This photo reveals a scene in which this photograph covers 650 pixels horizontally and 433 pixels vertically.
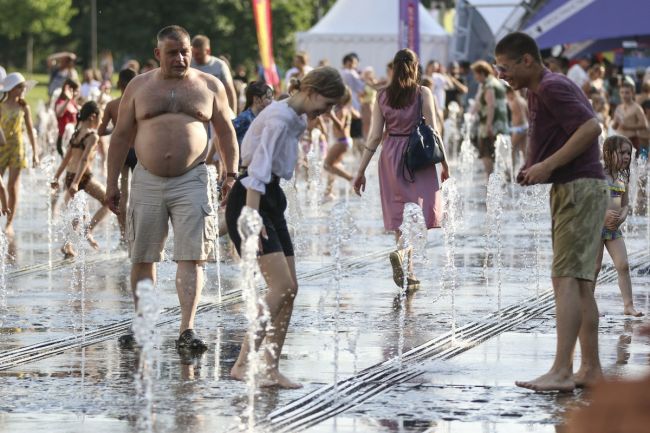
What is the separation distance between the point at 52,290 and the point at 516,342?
392cm

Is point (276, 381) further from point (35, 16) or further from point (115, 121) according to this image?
point (35, 16)

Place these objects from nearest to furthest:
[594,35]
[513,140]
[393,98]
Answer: [393,98] → [513,140] → [594,35]

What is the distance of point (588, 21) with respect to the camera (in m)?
27.5

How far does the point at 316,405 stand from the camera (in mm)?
6582

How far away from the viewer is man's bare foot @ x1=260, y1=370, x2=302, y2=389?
6973mm

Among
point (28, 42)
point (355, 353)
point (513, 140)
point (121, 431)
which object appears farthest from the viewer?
point (28, 42)

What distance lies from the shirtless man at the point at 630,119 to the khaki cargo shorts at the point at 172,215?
11084mm

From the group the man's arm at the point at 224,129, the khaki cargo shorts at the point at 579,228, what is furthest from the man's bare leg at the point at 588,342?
Answer: the man's arm at the point at 224,129

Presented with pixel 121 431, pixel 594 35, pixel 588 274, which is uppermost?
pixel 594 35

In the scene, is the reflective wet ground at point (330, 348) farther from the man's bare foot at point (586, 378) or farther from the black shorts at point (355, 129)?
the black shorts at point (355, 129)

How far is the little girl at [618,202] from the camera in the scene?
9086mm

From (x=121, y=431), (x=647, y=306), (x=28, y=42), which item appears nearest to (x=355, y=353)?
(x=121, y=431)

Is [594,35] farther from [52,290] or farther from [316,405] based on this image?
[316,405]

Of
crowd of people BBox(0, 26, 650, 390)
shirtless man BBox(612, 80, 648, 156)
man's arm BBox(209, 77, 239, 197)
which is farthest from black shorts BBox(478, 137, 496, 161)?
man's arm BBox(209, 77, 239, 197)
